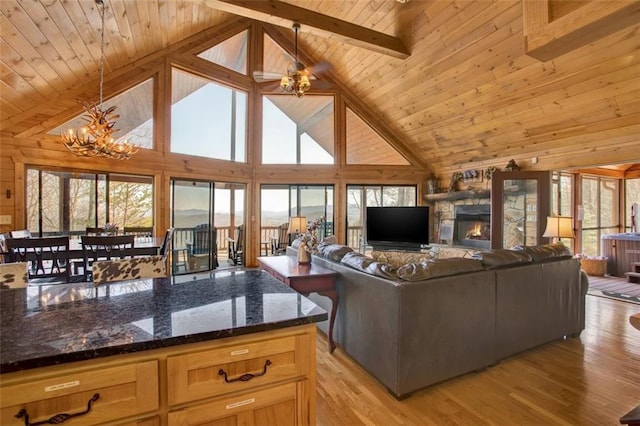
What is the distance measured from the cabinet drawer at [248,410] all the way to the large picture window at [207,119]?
6033mm

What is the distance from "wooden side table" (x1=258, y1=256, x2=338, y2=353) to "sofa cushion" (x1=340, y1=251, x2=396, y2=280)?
19 cm

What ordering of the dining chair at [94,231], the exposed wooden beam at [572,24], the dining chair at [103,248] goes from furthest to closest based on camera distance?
the dining chair at [94,231], the dining chair at [103,248], the exposed wooden beam at [572,24]

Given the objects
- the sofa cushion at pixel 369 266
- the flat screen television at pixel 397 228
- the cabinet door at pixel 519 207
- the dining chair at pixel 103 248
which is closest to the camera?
the sofa cushion at pixel 369 266

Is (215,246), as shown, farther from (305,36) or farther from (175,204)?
(305,36)

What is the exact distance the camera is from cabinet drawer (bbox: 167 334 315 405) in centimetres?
99

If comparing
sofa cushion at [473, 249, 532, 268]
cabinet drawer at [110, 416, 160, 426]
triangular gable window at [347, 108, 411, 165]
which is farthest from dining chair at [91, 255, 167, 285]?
triangular gable window at [347, 108, 411, 165]

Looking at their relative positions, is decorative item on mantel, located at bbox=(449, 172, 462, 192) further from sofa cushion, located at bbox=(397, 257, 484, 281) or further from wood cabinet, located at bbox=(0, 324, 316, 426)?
wood cabinet, located at bbox=(0, 324, 316, 426)

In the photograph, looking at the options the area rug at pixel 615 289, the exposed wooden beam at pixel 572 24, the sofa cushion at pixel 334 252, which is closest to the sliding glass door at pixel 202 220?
the sofa cushion at pixel 334 252

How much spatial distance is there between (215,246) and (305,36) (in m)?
5.00

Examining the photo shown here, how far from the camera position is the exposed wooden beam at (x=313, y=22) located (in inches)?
169

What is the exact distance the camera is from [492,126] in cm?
561

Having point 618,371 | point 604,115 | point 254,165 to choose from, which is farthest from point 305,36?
point 618,371

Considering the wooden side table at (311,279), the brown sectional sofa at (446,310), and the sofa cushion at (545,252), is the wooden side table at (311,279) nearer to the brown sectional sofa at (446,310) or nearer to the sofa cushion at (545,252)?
the brown sectional sofa at (446,310)

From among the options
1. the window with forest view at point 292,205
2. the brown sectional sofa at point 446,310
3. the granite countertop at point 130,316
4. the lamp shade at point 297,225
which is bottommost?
the brown sectional sofa at point 446,310
